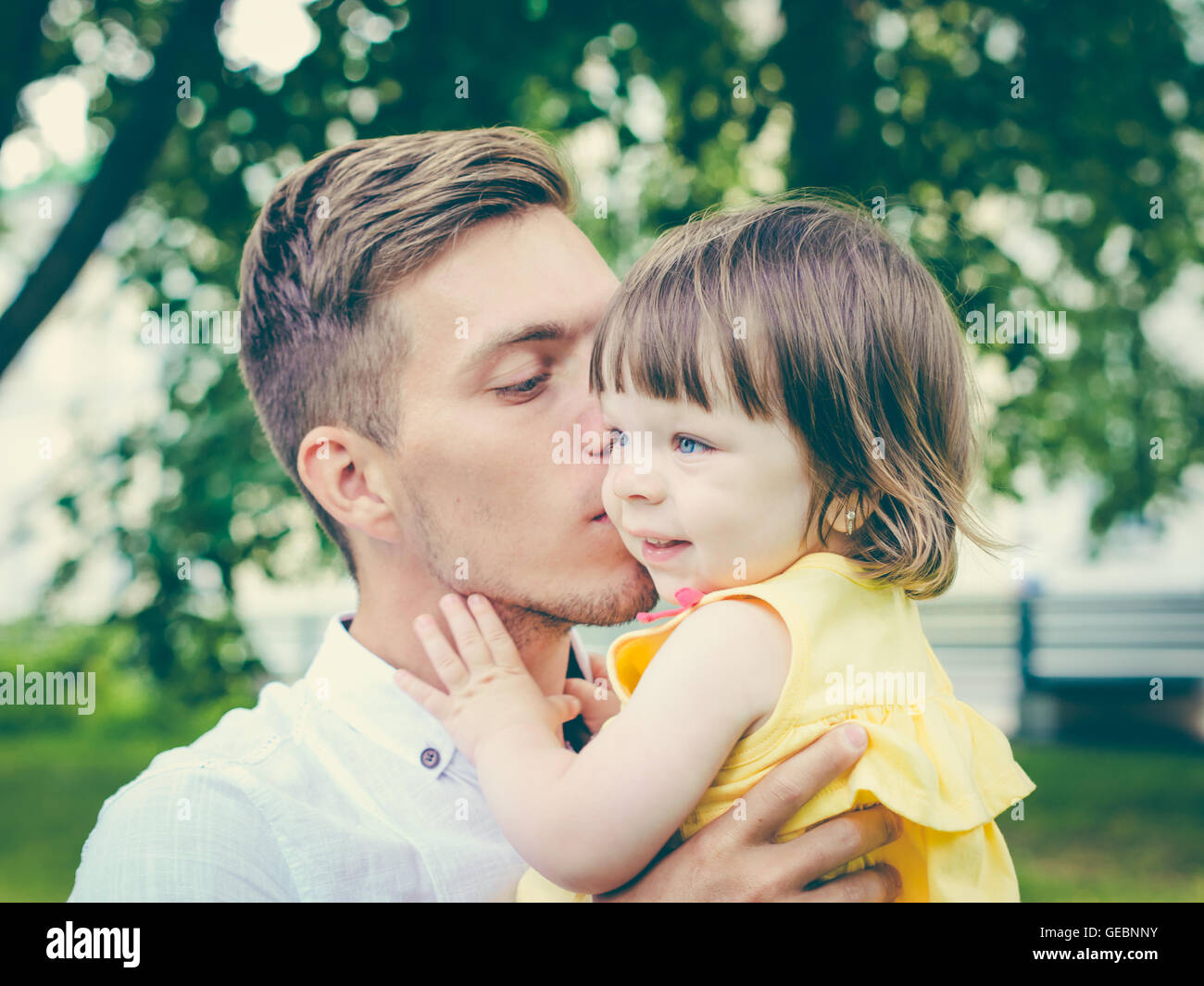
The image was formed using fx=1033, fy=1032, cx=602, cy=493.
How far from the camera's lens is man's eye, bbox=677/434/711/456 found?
1.43 metres

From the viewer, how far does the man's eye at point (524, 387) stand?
1.76 meters

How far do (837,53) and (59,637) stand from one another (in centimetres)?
526

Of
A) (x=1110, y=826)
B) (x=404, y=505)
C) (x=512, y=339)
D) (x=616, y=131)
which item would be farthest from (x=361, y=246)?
(x=1110, y=826)

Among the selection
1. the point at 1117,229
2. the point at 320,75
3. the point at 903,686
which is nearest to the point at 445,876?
the point at 903,686

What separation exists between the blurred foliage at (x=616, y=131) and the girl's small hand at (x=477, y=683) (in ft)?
5.65

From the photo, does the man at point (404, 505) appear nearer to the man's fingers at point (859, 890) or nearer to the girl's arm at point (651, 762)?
the man's fingers at point (859, 890)

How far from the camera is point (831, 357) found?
1.41 metres

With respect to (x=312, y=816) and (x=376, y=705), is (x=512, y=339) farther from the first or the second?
(x=312, y=816)

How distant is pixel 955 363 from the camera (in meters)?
1.54

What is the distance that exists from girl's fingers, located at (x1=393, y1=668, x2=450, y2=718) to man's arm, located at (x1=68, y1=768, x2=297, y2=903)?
298mm

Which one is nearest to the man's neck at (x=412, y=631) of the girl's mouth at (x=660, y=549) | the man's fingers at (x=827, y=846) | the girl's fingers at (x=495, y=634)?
the girl's fingers at (x=495, y=634)

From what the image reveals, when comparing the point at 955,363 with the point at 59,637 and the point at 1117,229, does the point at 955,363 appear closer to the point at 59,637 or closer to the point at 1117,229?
the point at 1117,229

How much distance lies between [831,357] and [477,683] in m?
0.74

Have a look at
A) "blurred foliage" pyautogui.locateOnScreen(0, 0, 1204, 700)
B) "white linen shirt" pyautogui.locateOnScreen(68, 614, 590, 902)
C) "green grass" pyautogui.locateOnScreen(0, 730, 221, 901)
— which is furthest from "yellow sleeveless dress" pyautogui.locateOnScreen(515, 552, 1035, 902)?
"green grass" pyautogui.locateOnScreen(0, 730, 221, 901)
